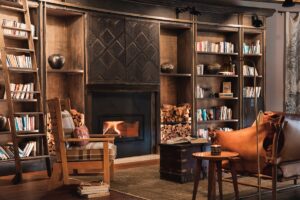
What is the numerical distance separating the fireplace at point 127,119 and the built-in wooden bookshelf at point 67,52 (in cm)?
36

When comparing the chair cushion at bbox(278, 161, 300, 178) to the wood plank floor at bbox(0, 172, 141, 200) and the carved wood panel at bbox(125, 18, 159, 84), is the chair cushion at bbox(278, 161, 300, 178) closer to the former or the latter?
the wood plank floor at bbox(0, 172, 141, 200)

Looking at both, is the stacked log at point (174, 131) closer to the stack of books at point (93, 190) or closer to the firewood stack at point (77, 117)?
the firewood stack at point (77, 117)

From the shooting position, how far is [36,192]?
16.2ft

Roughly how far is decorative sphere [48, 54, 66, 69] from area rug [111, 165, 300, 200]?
2.06m

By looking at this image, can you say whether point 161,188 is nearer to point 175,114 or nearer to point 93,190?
point 93,190

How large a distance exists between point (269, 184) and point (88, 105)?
323 centimetres

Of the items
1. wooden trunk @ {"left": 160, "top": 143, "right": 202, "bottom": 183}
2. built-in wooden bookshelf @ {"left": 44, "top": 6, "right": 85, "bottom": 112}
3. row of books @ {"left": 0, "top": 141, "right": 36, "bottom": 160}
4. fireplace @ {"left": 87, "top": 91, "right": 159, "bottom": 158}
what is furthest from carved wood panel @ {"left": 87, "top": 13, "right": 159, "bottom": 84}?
wooden trunk @ {"left": 160, "top": 143, "right": 202, "bottom": 183}

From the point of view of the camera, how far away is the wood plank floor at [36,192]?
461 cm

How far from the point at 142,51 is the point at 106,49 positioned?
78cm

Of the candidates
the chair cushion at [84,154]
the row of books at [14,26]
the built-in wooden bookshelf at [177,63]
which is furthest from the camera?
the built-in wooden bookshelf at [177,63]

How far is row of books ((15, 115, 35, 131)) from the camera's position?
21.3ft

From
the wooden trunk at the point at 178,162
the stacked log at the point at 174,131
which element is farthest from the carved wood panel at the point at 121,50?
the wooden trunk at the point at 178,162

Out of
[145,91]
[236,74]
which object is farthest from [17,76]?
[236,74]

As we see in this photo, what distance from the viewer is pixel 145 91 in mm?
8148
